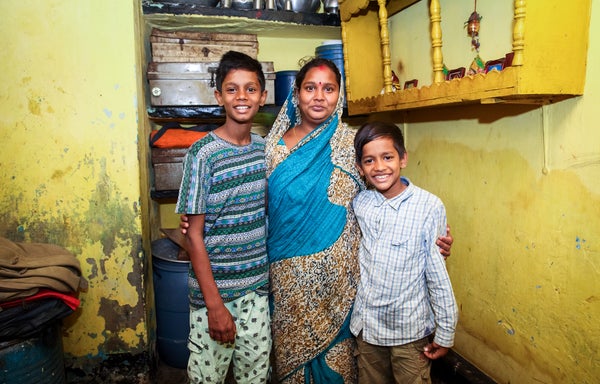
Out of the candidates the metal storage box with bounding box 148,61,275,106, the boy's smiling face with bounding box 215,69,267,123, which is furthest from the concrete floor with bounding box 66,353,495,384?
the boy's smiling face with bounding box 215,69,267,123

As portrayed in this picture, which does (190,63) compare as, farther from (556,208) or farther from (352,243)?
(556,208)

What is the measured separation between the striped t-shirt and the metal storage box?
1.08m

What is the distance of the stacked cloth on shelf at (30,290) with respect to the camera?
5.83 ft

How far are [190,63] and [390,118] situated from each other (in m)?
1.43

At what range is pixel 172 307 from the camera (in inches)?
102

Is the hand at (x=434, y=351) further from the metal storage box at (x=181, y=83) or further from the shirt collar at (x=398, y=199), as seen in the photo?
the metal storage box at (x=181, y=83)

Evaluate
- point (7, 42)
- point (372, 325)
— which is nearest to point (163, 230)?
point (7, 42)

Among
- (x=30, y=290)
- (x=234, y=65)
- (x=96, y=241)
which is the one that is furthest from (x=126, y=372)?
→ (x=234, y=65)

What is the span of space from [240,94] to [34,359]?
1592 mm

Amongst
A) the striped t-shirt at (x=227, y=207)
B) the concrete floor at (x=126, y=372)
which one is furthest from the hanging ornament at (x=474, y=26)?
the concrete floor at (x=126, y=372)

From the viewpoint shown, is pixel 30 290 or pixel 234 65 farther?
pixel 30 290

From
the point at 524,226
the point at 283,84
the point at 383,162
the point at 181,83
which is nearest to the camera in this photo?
the point at 383,162

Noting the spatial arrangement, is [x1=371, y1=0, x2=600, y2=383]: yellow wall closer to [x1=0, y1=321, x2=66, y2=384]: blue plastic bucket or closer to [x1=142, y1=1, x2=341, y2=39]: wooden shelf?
[x1=142, y1=1, x2=341, y2=39]: wooden shelf

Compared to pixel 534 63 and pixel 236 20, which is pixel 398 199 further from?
pixel 236 20
